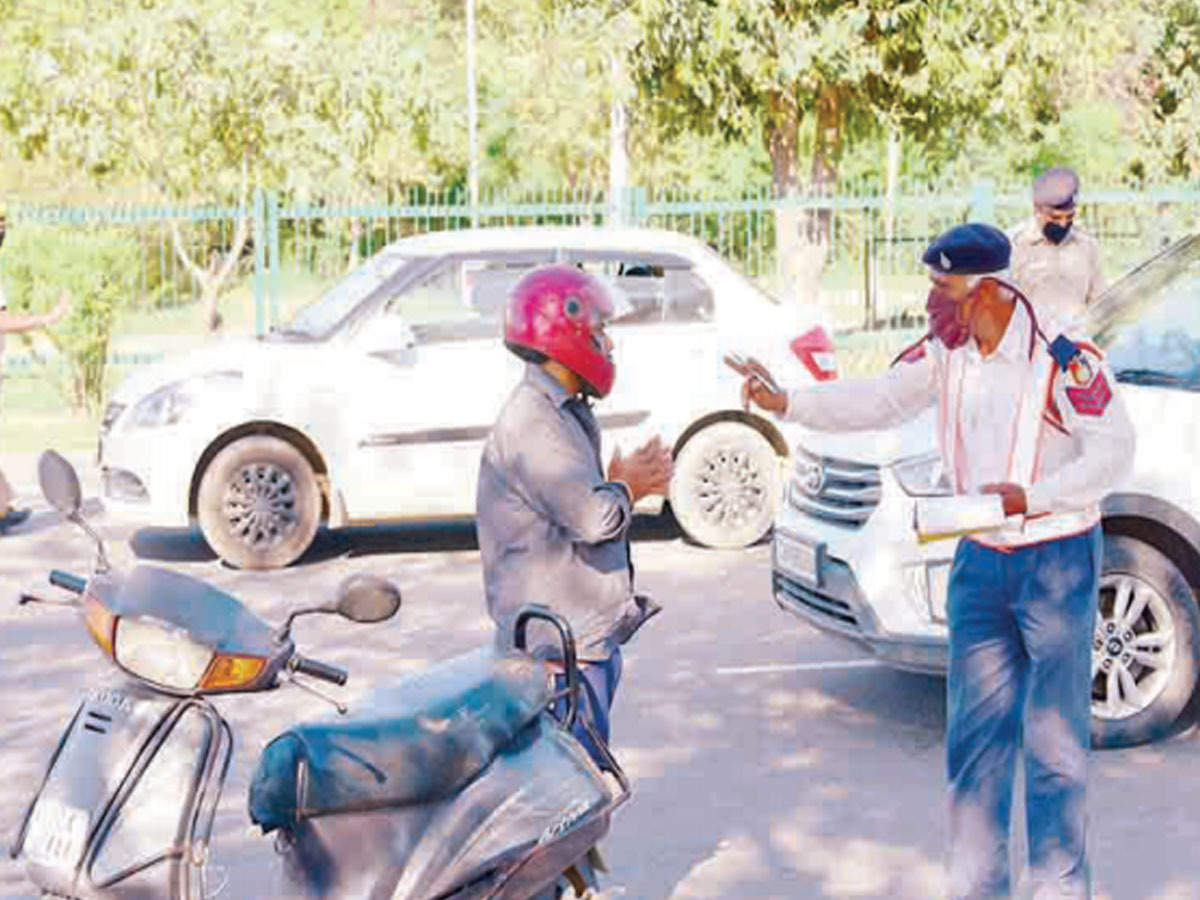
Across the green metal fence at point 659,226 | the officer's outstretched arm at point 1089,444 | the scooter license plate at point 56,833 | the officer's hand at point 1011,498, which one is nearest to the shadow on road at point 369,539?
the green metal fence at point 659,226

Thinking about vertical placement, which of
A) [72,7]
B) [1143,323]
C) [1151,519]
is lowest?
[1151,519]

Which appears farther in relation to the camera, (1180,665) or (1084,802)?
(1180,665)

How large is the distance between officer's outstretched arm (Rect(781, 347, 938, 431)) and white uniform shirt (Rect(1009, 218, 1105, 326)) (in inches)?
194

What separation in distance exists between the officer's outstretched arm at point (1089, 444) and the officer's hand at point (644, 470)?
889mm

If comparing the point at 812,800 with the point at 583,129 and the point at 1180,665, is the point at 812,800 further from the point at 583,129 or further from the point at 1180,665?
the point at 583,129

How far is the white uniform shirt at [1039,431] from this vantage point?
5816 mm

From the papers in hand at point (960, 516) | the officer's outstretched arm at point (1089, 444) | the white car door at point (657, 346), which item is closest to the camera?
the papers in hand at point (960, 516)

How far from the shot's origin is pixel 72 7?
3678 centimetres

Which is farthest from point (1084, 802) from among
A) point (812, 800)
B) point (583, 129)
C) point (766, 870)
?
point (583, 129)

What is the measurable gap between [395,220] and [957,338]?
51.0 feet

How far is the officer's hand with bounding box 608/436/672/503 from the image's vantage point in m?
5.55

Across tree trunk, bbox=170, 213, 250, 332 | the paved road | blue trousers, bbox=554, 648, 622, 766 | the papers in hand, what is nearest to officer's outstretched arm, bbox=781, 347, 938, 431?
the papers in hand

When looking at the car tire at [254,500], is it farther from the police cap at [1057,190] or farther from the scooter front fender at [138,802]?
the scooter front fender at [138,802]

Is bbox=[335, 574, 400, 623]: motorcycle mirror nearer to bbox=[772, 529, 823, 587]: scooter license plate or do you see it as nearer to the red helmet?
the red helmet
